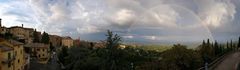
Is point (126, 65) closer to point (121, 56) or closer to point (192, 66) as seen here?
point (121, 56)

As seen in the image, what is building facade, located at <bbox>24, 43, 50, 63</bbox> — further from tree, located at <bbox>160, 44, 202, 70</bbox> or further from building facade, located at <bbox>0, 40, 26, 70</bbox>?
tree, located at <bbox>160, 44, 202, 70</bbox>

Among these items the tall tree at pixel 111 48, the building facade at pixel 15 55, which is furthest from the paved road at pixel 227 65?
the building facade at pixel 15 55

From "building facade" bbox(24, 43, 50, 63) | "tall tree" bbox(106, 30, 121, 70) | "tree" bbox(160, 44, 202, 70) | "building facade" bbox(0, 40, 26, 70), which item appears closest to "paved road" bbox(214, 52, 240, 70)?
"tree" bbox(160, 44, 202, 70)

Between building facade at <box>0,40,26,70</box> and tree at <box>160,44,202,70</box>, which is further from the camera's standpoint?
building facade at <box>0,40,26,70</box>

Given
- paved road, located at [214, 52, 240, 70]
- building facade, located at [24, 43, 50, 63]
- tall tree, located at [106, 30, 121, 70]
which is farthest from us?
building facade, located at [24, 43, 50, 63]

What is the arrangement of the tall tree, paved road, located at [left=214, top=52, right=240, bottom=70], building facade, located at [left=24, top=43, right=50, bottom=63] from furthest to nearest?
building facade, located at [left=24, top=43, right=50, bottom=63], the tall tree, paved road, located at [left=214, top=52, right=240, bottom=70]

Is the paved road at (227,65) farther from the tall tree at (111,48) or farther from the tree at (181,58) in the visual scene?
the tall tree at (111,48)

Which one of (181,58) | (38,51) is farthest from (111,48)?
(38,51)

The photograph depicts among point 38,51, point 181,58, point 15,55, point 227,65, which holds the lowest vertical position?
point 38,51

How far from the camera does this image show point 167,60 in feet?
130

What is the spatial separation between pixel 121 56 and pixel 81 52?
32.3 m

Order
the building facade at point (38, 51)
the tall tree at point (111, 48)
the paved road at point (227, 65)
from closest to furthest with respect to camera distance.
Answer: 1. the paved road at point (227, 65)
2. the tall tree at point (111, 48)
3. the building facade at point (38, 51)

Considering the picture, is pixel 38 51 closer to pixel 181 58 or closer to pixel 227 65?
pixel 181 58

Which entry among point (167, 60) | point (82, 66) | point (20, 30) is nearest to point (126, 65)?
point (167, 60)
